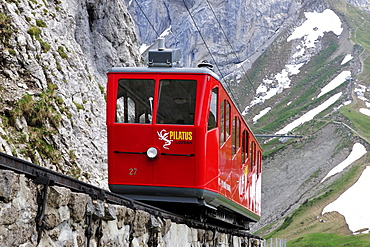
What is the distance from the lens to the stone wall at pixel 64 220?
3.86 m

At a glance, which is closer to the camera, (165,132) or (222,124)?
(165,132)

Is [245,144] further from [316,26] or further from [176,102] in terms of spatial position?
[316,26]

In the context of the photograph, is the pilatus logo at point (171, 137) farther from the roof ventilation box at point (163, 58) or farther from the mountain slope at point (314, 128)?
the mountain slope at point (314, 128)

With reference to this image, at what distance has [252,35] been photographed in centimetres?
17838

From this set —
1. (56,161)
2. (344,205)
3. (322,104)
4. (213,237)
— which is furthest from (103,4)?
(322,104)

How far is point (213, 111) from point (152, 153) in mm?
1325

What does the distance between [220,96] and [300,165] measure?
86169mm

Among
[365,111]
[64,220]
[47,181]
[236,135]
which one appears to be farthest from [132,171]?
[365,111]

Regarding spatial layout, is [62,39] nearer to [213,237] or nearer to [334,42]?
[213,237]

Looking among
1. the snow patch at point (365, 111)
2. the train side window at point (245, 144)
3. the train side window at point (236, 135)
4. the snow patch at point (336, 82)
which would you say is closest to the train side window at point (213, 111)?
the train side window at point (236, 135)

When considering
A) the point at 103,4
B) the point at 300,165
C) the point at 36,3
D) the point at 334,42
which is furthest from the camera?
the point at 334,42

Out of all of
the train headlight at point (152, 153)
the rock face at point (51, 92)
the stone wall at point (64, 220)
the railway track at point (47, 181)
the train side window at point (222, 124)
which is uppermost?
the rock face at point (51, 92)

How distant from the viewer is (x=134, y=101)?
10359 millimetres

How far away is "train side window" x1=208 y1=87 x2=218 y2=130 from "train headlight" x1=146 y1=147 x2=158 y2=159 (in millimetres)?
1026
